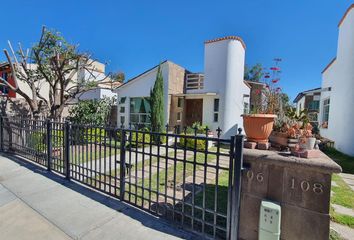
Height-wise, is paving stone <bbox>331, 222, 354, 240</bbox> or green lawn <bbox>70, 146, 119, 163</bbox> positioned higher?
green lawn <bbox>70, 146, 119, 163</bbox>

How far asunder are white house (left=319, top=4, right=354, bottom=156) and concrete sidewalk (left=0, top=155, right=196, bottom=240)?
27.3 ft

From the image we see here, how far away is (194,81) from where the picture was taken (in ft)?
46.9

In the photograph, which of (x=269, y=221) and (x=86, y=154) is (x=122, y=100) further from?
(x=269, y=221)

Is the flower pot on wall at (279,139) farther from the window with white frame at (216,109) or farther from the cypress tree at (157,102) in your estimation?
the window with white frame at (216,109)

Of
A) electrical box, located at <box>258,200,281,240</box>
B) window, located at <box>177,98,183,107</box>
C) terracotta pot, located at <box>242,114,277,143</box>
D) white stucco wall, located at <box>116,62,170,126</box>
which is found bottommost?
electrical box, located at <box>258,200,281,240</box>

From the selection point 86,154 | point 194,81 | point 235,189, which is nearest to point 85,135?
point 86,154

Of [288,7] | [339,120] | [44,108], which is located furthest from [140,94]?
[339,120]

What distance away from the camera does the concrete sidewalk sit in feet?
9.09

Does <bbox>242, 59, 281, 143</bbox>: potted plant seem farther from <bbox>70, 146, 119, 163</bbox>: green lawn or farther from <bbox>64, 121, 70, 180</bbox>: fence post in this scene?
<bbox>64, 121, 70, 180</bbox>: fence post

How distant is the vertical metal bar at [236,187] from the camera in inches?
97.7

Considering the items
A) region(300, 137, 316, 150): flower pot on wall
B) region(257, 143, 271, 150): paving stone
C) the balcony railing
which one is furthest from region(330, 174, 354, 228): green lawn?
the balcony railing

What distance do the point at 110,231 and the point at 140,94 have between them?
11.7m

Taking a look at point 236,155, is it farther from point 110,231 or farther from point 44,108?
point 44,108

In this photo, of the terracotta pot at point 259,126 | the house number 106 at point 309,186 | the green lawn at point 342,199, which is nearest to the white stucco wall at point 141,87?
the green lawn at point 342,199
